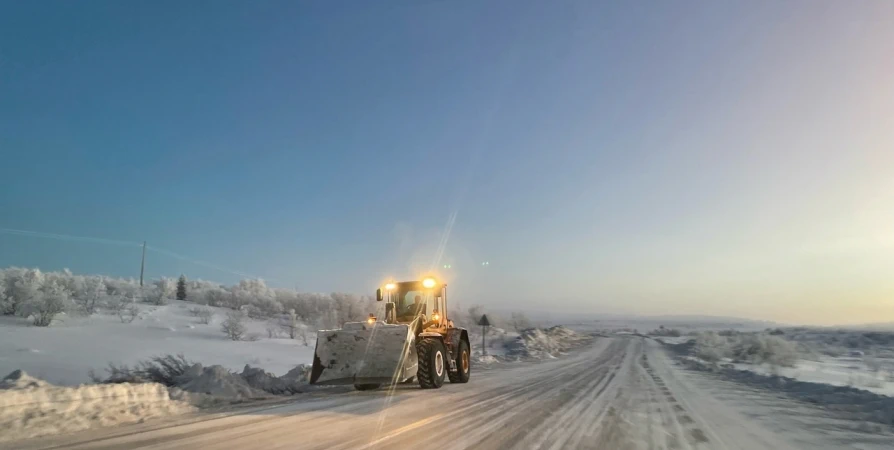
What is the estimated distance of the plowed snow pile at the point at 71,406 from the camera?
7.10 meters

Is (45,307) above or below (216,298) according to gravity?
below

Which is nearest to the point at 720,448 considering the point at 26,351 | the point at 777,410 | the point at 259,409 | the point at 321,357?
the point at 777,410

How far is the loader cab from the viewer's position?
596 inches

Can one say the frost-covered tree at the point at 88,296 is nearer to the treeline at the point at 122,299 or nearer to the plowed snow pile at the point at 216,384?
the treeline at the point at 122,299

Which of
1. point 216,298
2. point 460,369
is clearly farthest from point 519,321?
point 460,369

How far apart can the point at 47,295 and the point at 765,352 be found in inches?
1483

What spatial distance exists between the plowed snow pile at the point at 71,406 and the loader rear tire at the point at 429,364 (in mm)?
5377

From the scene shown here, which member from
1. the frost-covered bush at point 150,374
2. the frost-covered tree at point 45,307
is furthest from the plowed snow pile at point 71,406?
the frost-covered tree at point 45,307

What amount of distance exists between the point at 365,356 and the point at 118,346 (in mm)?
13588

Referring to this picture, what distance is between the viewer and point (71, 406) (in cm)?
794

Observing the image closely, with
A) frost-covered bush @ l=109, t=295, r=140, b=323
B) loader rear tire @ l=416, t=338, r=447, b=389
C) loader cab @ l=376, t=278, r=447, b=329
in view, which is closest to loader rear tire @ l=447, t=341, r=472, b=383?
loader cab @ l=376, t=278, r=447, b=329

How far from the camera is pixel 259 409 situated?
9.59 metres

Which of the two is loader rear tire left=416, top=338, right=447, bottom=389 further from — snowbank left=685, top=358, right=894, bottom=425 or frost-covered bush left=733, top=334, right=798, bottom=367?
frost-covered bush left=733, top=334, right=798, bottom=367

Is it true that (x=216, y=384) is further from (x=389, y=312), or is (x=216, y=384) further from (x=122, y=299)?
(x=122, y=299)
